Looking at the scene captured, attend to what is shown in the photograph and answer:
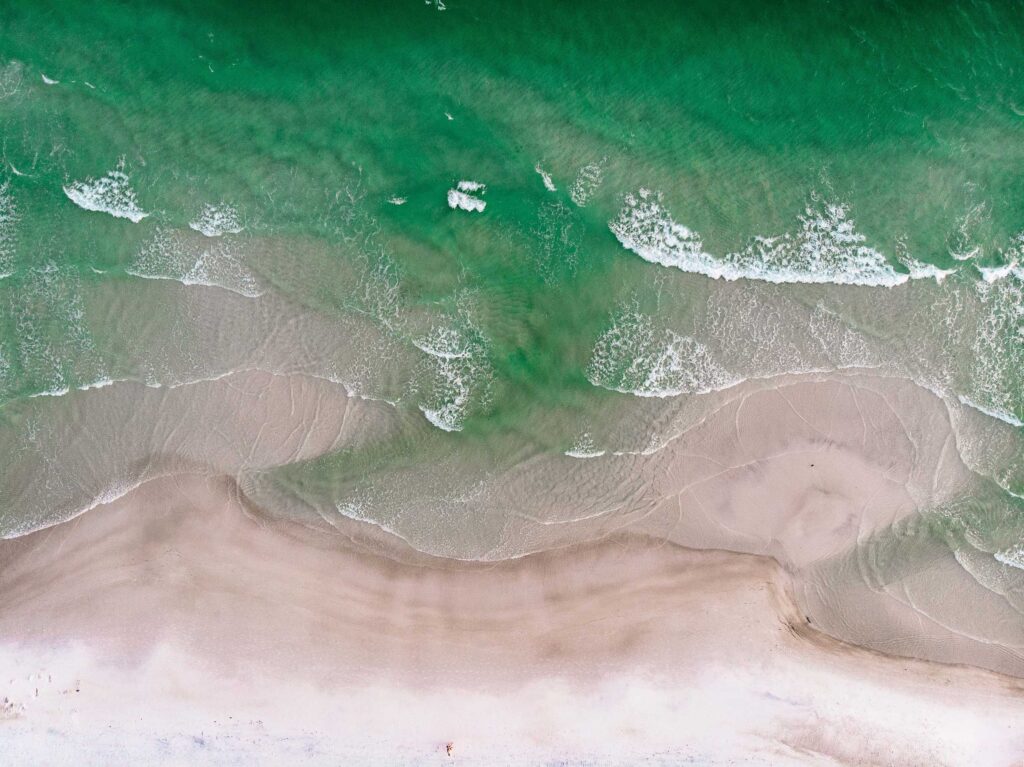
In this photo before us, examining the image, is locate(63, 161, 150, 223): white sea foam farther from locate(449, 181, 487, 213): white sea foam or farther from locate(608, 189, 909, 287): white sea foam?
locate(608, 189, 909, 287): white sea foam

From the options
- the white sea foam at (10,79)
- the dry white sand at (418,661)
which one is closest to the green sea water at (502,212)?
the white sea foam at (10,79)

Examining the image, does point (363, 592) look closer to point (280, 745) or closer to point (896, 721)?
point (280, 745)

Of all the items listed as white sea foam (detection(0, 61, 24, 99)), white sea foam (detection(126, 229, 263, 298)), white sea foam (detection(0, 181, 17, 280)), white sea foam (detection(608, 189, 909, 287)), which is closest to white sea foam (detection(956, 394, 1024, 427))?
white sea foam (detection(608, 189, 909, 287))

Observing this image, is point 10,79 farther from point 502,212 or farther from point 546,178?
point 546,178

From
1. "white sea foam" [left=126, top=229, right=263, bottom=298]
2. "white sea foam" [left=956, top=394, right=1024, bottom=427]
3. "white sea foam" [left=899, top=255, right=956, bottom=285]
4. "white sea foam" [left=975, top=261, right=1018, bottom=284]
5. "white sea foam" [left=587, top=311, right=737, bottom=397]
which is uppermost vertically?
"white sea foam" [left=975, top=261, right=1018, bottom=284]

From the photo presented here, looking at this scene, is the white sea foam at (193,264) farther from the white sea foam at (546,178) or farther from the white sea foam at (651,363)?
the white sea foam at (651,363)

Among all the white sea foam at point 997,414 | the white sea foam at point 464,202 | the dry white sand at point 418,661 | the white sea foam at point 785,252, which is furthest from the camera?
the white sea foam at point 464,202
